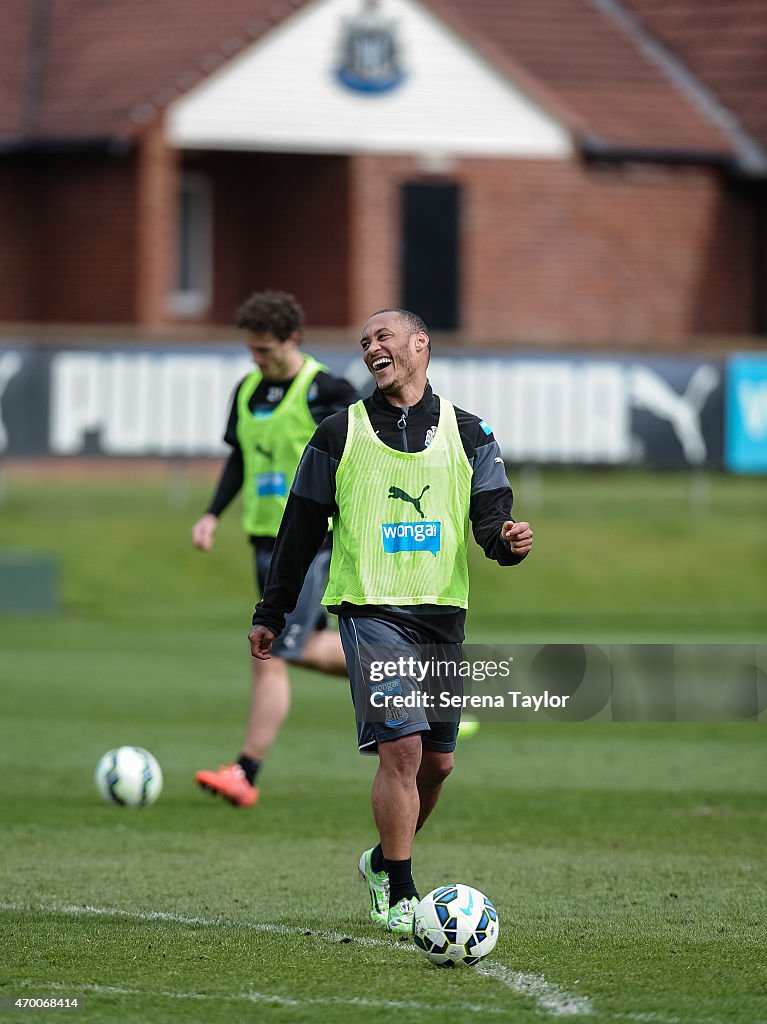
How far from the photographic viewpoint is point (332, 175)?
92.5ft

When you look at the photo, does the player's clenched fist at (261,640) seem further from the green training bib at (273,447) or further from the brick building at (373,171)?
the brick building at (373,171)

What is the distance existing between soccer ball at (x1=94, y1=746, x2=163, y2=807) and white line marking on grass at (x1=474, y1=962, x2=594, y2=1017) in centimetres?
347

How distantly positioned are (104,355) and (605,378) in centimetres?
555

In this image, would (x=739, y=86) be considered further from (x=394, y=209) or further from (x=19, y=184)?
(x=19, y=184)

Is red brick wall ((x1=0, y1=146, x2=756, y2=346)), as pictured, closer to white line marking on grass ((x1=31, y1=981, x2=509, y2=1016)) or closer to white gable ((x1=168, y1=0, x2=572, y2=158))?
white gable ((x1=168, y1=0, x2=572, y2=158))

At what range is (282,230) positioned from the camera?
29016 mm

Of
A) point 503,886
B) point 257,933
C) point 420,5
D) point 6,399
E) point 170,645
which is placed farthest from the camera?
point 420,5

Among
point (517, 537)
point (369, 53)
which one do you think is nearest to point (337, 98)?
point (369, 53)

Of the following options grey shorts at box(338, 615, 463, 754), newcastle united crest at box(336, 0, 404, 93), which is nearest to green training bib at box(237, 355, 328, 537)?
grey shorts at box(338, 615, 463, 754)

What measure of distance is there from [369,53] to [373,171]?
1590 millimetres

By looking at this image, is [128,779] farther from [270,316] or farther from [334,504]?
[334,504]

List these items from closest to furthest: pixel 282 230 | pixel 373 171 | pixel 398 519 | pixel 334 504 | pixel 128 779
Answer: pixel 398 519
pixel 334 504
pixel 128 779
pixel 373 171
pixel 282 230

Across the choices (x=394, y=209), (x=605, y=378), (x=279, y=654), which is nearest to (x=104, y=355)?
(x=605, y=378)

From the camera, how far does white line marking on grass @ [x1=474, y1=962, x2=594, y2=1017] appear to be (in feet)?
18.5
